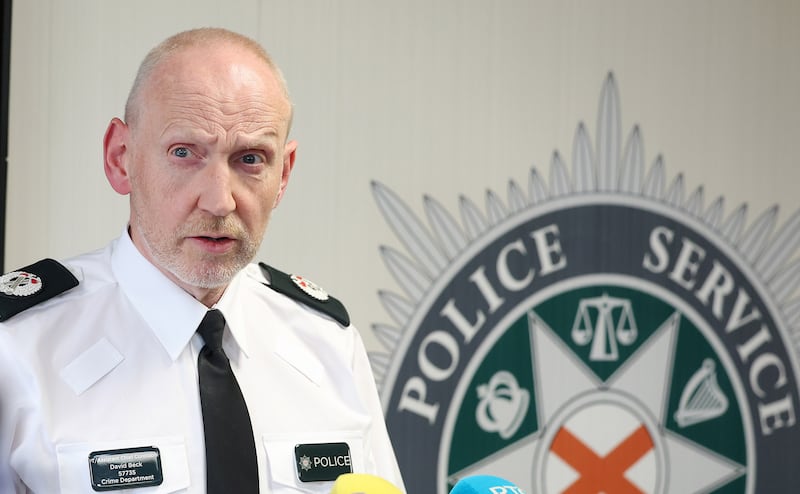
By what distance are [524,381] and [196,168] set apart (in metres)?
1.92

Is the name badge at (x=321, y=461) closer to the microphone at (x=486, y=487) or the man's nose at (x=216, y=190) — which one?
the man's nose at (x=216, y=190)

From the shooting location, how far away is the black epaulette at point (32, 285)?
4.25ft

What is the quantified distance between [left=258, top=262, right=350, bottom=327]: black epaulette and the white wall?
40.1 inches

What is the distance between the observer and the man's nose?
1.22 metres

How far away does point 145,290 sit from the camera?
1.35m

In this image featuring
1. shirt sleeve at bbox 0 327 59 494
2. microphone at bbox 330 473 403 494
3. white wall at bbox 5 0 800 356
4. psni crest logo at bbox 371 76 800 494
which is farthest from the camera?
psni crest logo at bbox 371 76 800 494

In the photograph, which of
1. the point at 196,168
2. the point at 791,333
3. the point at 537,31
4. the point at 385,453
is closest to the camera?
the point at 196,168

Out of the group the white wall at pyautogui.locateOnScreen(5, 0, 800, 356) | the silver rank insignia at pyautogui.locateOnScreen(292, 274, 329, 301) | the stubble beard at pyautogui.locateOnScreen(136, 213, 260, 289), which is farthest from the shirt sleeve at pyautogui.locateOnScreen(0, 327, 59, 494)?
the white wall at pyautogui.locateOnScreen(5, 0, 800, 356)

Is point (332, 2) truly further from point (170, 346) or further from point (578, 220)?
point (170, 346)

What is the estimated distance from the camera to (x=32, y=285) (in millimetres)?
1335

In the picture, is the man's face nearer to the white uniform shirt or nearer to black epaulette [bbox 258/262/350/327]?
the white uniform shirt

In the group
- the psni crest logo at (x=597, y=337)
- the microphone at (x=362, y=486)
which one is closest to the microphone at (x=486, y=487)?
the microphone at (x=362, y=486)

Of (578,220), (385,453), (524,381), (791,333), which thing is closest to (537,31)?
(578,220)

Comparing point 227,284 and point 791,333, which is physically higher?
point 227,284
